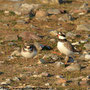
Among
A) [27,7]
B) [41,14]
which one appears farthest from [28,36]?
[27,7]

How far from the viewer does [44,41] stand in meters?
16.7

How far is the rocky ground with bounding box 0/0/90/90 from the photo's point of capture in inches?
436

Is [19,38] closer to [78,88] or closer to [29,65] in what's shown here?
[29,65]

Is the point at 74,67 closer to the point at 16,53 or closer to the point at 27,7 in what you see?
the point at 16,53

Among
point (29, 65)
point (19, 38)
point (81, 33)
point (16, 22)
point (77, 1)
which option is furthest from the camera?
point (77, 1)

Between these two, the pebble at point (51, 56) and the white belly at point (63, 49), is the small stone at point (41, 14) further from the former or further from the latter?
the white belly at point (63, 49)

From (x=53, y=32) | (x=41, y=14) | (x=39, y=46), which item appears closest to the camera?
(x=39, y=46)

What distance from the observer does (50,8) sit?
74.0 feet

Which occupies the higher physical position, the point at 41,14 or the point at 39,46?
the point at 39,46

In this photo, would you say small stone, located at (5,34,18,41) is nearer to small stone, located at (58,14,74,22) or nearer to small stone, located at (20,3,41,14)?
small stone, located at (58,14,74,22)

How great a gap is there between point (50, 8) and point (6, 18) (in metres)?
3.34

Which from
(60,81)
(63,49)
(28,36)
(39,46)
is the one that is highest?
(60,81)

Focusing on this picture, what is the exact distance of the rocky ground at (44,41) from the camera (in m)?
11.1

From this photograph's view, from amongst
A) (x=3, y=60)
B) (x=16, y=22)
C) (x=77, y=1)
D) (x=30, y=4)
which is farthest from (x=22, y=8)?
(x=3, y=60)
